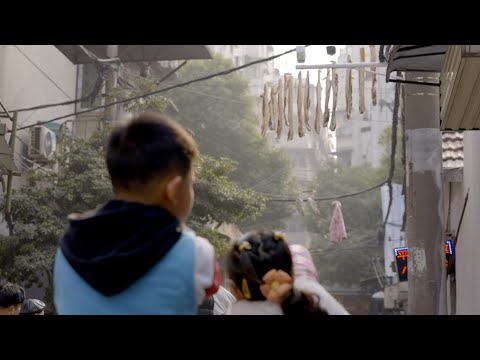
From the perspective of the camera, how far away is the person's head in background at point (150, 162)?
7.06 feet

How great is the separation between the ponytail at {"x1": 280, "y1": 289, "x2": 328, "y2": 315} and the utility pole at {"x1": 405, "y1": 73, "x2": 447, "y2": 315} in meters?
4.69

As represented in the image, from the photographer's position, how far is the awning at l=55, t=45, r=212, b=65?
22.7m

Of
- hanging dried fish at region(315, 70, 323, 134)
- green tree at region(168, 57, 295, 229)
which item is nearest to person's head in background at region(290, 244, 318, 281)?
hanging dried fish at region(315, 70, 323, 134)

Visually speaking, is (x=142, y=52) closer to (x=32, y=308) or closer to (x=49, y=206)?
(x=49, y=206)

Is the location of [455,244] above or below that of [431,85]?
below

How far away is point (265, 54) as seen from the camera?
66.0m

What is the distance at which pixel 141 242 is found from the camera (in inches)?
82.4

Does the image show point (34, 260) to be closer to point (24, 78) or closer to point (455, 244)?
point (24, 78)

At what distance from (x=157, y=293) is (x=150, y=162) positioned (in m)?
0.37

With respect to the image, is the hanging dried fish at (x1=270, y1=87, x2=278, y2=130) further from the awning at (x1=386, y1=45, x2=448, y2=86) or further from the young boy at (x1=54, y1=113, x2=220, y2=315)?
the young boy at (x1=54, y1=113, x2=220, y2=315)

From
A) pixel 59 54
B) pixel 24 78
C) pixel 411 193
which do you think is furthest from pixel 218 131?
pixel 411 193

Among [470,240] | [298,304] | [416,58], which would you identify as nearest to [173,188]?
[298,304]
